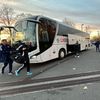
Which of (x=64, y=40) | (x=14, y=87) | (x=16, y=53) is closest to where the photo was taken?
(x=14, y=87)

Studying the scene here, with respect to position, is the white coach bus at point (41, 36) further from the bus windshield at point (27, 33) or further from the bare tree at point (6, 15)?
the bare tree at point (6, 15)

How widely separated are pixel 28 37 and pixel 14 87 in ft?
22.5

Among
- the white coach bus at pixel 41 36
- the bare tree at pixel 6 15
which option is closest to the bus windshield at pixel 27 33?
the white coach bus at pixel 41 36

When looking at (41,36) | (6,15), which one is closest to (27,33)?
(41,36)

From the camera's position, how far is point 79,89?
31.3ft

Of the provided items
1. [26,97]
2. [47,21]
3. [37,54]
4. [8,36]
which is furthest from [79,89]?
[47,21]

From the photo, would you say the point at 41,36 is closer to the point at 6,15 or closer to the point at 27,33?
the point at 27,33

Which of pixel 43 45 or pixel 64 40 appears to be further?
pixel 64 40

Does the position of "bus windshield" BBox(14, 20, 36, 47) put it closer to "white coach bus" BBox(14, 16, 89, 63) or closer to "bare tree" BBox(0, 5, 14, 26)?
"white coach bus" BBox(14, 16, 89, 63)

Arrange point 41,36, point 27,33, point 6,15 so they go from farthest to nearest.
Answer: point 6,15 → point 41,36 → point 27,33

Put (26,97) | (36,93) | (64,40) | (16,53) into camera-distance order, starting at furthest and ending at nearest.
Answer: (64,40)
(16,53)
(36,93)
(26,97)

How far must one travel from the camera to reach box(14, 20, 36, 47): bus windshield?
1723 centimetres

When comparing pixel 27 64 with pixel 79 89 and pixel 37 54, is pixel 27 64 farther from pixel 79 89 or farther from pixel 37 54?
pixel 79 89

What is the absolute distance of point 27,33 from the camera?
17.3 metres
